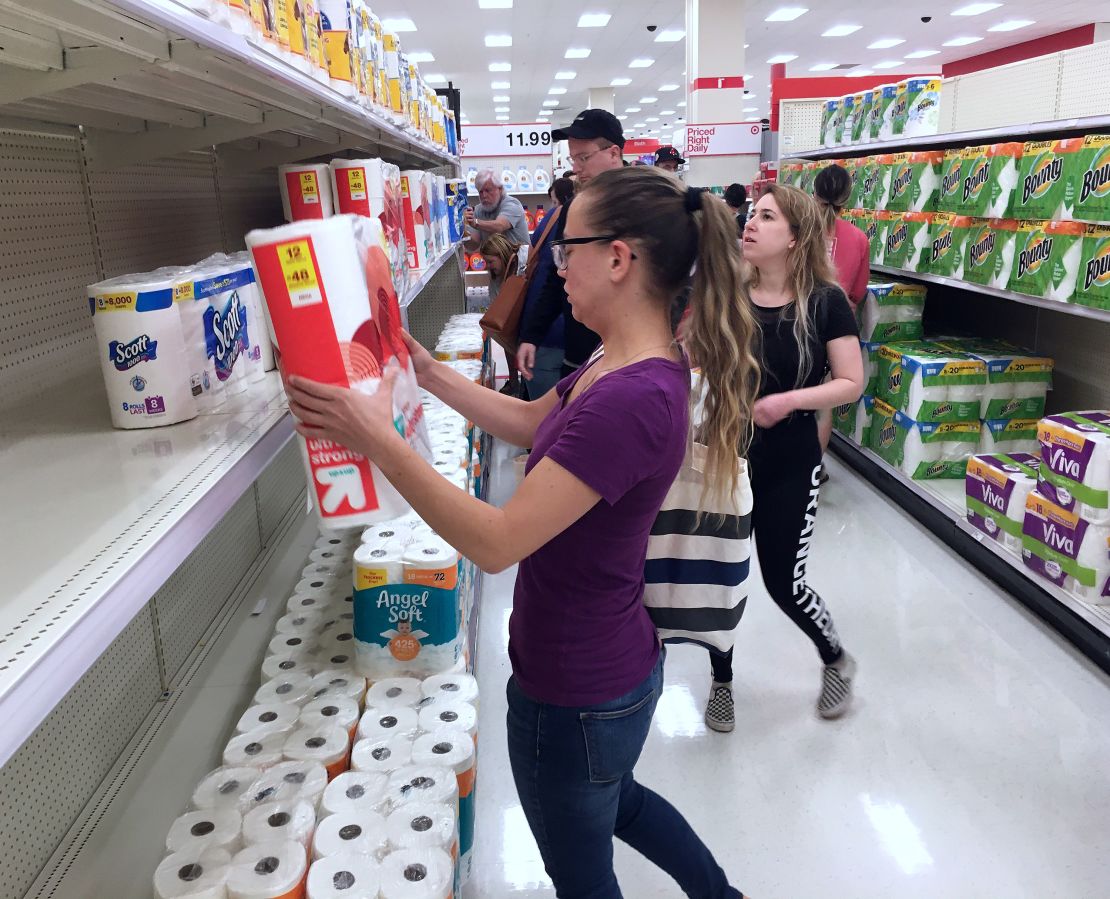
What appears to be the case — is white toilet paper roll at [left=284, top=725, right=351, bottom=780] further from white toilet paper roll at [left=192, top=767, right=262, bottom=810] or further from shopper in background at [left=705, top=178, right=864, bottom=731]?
shopper in background at [left=705, top=178, right=864, bottom=731]

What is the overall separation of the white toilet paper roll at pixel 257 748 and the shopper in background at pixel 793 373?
5.07 ft

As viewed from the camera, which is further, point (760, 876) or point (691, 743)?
point (691, 743)

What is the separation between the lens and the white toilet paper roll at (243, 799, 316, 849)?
148 cm

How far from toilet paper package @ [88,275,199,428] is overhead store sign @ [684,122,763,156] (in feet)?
30.9

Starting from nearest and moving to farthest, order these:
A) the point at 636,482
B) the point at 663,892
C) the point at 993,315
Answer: the point at 636,482 → the point at 663,892 → the point at 993,315

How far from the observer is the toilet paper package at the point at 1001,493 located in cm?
353

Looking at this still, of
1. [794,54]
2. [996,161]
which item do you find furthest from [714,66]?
[996,161]

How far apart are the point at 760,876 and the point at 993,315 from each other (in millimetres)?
4122

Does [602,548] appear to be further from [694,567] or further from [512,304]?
[512,304]

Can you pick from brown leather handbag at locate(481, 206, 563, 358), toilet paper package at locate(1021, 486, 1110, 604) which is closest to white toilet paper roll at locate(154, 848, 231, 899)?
brown leather handbag at locate(481, 206, 563, 358)

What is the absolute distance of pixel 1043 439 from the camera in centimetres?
322

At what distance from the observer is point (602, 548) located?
1.38 m

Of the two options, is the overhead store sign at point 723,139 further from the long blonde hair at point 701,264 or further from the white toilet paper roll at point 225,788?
the white toilet paper roll at point 225,788

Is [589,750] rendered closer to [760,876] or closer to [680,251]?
[680,251]
